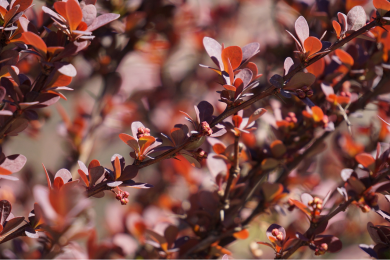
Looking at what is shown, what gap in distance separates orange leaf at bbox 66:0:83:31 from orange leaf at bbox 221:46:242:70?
0.70 ft

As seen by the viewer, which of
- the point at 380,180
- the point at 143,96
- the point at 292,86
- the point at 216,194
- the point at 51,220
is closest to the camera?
the point at 51,220

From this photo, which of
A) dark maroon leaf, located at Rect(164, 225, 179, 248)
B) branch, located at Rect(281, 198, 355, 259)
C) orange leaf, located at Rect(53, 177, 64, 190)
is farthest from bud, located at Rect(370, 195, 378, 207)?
orange leaf, located at Rect(53, 177, 64, 190)

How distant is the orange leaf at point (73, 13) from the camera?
1.40 ft

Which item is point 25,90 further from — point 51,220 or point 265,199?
point 265,199

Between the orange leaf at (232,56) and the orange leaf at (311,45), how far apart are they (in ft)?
0.31

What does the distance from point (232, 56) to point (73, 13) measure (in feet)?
0.78

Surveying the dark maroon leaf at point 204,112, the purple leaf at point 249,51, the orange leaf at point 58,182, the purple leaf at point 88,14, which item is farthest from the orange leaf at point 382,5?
the orange leaf at point 58,182

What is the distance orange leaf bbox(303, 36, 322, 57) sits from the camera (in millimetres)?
435

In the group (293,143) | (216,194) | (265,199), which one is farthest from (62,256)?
Answer: (293,143)

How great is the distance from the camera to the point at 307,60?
0.46 meters

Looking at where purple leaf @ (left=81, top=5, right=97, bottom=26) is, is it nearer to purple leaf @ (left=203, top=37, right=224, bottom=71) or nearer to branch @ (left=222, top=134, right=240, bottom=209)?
purple leaf @ (left=203, top=37, right=224, bottom=71)

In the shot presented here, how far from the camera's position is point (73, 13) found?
1.42 ft

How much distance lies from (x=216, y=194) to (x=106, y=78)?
0.51 meters

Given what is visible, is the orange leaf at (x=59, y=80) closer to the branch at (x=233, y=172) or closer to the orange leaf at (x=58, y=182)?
the orange leaf at (x=58, y=182)
